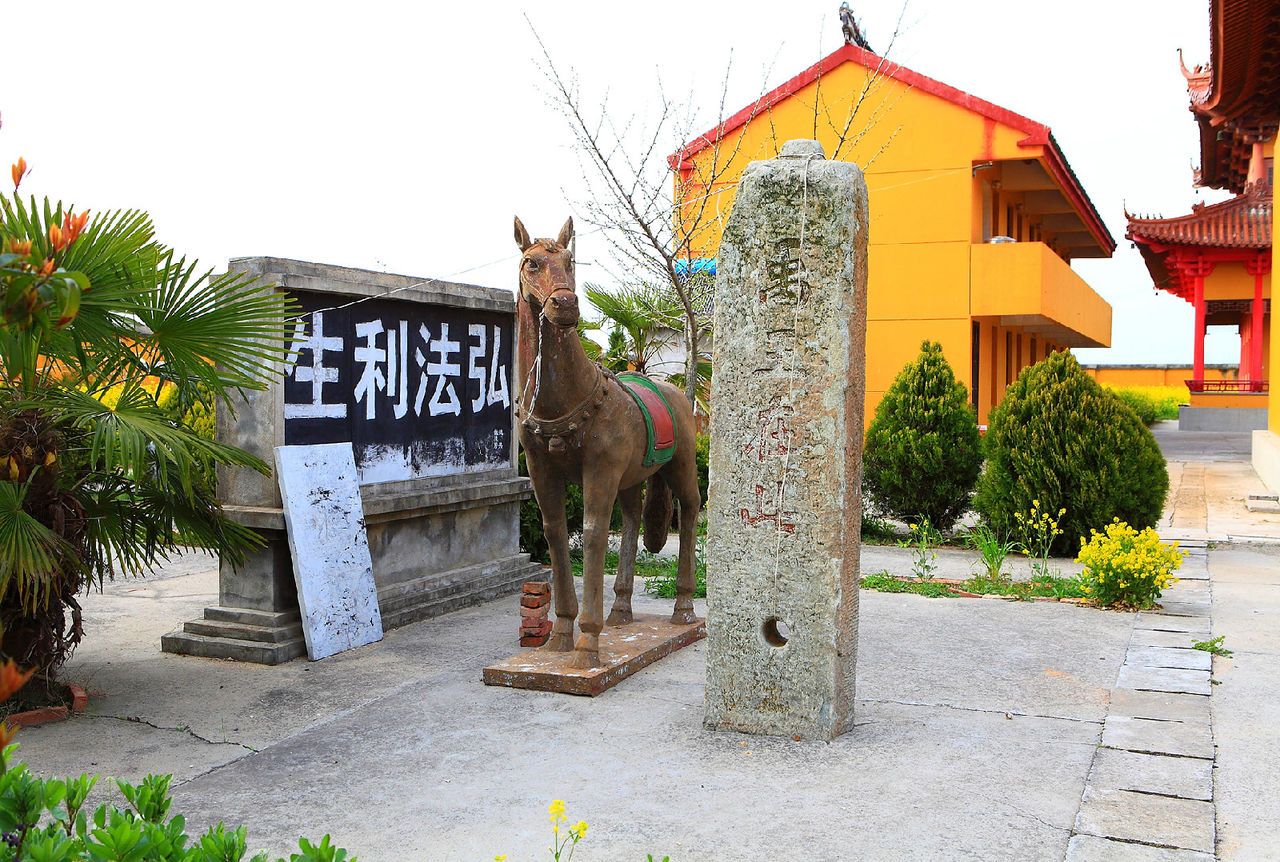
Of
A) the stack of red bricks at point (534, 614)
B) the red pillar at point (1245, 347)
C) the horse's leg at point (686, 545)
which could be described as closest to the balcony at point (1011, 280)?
the horse's leg at point (686, 545)

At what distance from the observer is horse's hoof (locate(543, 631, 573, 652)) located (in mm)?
5773

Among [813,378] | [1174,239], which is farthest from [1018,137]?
[813,378]

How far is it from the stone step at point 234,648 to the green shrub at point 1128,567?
509cm

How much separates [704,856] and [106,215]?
3.65 m

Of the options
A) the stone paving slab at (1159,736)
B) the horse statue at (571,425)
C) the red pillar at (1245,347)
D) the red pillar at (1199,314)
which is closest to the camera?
the stone paving slab at (1159,736)

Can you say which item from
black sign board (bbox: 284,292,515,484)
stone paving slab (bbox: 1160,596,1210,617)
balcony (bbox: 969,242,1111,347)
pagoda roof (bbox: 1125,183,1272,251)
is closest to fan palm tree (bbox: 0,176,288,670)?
black sign board (bbox: 284,292,515,484)

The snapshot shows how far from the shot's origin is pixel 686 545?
6570 millimetres

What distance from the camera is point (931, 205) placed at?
647 inches

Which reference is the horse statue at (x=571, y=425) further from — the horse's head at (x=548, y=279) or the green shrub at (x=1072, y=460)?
the green shrub at (x=1072, y=460)

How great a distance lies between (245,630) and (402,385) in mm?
1812

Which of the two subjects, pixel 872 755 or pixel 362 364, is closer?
pixel 872 755

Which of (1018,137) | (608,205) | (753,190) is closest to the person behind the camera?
(753,190)

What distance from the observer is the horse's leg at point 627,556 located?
642cm

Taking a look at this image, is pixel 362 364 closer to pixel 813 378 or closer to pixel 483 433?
pixel 483 433
